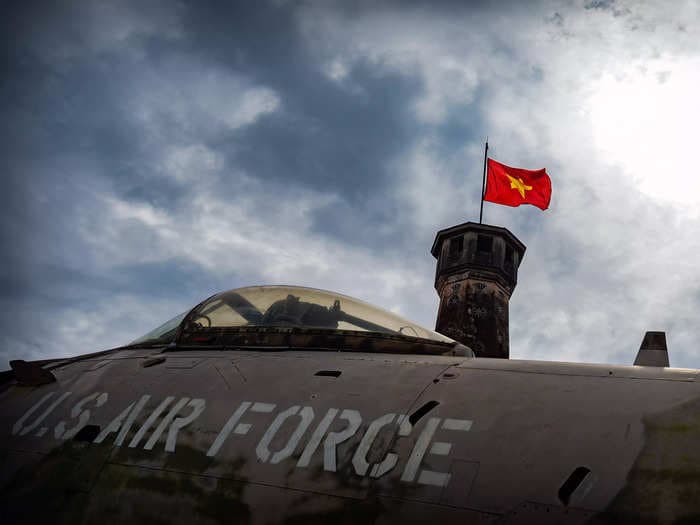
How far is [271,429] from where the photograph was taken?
3.16m

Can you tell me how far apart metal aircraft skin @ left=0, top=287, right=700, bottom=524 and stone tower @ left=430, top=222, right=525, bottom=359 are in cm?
1573

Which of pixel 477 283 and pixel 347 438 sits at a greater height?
pixel 477 283

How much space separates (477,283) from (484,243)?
207cm

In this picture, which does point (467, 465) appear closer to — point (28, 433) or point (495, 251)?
point (28, 433)

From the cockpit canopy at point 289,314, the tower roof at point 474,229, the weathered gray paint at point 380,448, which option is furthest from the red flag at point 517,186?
the weathered gray paint at point 380,448

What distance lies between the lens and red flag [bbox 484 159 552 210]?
20359mm

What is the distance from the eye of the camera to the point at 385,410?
9.91 ft

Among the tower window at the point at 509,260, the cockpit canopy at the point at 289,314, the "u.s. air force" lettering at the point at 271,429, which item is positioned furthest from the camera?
the tower window at the point at 509,260

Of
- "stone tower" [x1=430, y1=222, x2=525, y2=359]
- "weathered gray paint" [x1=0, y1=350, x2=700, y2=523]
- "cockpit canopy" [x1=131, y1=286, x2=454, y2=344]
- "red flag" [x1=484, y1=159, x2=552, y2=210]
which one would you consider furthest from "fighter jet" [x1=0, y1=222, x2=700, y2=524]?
"red flag" [x1=484, y1=159, x2=552, y2=210]

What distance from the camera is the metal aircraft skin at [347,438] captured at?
228 cm

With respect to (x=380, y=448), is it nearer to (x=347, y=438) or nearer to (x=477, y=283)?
(x=347, y=438)

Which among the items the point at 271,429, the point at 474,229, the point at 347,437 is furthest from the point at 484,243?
the point at 347,437

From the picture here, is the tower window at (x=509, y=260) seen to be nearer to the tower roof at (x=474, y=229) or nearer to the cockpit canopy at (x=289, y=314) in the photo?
the tower roof at (x=474, y=229)

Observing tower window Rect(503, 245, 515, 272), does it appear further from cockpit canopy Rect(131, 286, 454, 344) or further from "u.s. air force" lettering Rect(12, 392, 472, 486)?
"u.s. air force" lettering Rect(12, 392, 472, 486)
